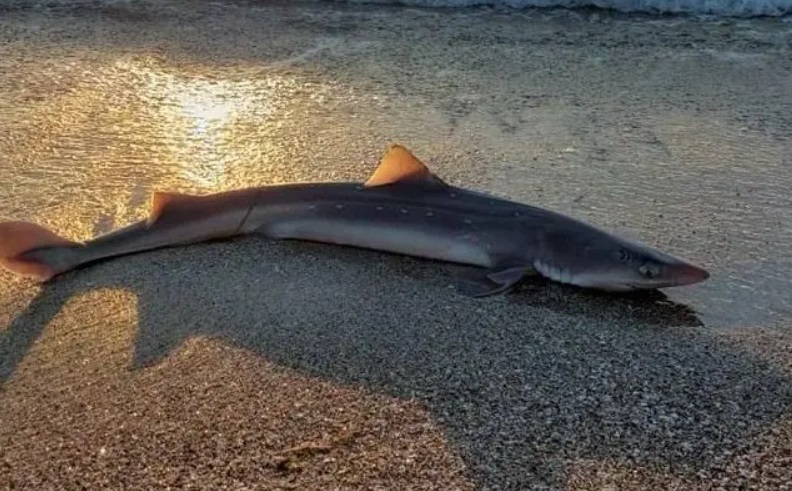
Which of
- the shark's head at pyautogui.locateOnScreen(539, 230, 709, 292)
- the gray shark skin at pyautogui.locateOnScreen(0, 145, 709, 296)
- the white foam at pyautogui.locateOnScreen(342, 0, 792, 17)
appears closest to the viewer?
the shark's head at pyautogui.locateOnScreen(539, 230, 709, 292)

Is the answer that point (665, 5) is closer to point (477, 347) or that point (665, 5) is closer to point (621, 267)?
point (621, 267)

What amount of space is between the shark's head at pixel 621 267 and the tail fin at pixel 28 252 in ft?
6.20

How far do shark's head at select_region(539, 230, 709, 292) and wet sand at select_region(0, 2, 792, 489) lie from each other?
8cm

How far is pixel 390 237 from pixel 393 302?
1.30 ft

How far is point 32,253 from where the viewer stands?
3906 millimetres

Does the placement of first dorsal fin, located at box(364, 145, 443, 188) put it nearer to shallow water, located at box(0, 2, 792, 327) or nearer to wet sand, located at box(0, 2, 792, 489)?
wet sand, located at box(0, 2, 792, 489)

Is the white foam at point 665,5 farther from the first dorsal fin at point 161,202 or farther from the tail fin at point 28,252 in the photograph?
the tail fin at point 28,252

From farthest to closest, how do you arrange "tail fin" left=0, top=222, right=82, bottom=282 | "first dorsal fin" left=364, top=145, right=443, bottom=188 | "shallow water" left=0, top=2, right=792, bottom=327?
"shallow water" left=0, top=2, right=792, bottom=327, "first dorsal fin" left=364, top=145, right=443, bottom=188, "tail fin" left=0, top=222, right=82, bottom=282

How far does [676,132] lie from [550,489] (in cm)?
347

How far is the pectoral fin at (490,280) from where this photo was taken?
373cm

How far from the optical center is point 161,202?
4117 millimetres

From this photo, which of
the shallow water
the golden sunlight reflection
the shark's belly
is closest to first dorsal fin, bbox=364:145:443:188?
the shark's belly

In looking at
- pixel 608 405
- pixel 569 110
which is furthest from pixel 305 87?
pixel 608 405

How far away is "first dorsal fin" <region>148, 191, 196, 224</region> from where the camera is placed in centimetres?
411
